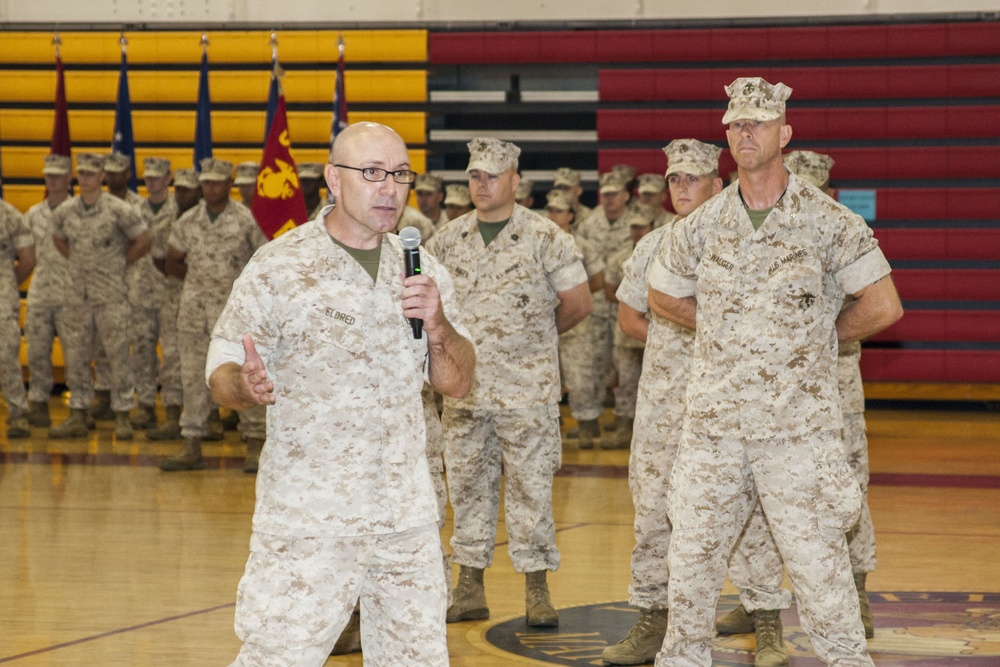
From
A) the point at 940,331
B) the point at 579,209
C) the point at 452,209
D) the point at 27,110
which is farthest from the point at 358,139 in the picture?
the point at 27,110

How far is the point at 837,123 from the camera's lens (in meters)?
Result: 12.1

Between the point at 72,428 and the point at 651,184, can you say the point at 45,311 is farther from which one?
the point at 651,184

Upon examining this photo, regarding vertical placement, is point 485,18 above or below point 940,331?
above

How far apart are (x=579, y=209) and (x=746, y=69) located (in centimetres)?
216

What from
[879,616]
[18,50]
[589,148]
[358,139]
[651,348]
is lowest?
[879,616]

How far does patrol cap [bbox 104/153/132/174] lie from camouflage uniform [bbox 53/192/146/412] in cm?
40

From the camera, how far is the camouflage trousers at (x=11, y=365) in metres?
10.5

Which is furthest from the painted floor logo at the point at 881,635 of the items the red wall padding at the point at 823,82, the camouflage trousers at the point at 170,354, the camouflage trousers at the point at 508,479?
the red wall padding at the point at 823,82

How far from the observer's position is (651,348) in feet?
16.1

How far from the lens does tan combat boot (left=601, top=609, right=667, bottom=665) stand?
473 centimetres

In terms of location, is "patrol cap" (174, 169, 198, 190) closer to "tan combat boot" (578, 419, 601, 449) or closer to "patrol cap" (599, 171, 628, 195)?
"patrol cap" (599, 171, 628, 195)

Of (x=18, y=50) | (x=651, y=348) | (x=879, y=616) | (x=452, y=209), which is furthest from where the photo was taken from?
(x=18, y=50)

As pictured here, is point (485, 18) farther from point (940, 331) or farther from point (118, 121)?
point (940, 331)

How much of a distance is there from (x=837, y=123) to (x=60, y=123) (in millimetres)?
6689
